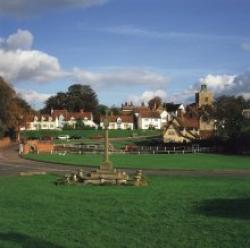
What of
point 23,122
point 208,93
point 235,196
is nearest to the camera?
point 235,196

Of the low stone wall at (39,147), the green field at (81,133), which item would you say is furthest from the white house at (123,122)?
the low stone wall at (39,147)

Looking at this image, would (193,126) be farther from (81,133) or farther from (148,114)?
(148,114)

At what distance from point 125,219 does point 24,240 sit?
13.8 ft

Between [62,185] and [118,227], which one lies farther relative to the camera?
[62,185]

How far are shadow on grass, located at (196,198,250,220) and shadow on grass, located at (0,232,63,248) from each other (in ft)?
21.2

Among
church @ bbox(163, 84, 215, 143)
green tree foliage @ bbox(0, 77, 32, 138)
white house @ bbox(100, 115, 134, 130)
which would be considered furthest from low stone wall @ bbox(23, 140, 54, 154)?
white house @ bbox(100, 115, 134, 130)

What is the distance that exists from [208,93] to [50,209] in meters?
157

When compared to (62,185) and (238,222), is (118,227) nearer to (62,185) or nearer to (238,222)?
(238,222)

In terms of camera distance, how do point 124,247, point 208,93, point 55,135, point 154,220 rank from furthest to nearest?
point 208,93 → point 55,135 → point 154,220 → point 124,247

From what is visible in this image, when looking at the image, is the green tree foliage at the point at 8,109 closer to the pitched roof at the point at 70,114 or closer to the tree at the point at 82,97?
the pitched roof at the point at 70,114

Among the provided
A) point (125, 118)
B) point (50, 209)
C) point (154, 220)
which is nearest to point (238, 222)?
point (154, 220)

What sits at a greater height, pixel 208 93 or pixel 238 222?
pixel 208 93

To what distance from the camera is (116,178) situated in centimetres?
3119

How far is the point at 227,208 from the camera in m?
18.9
